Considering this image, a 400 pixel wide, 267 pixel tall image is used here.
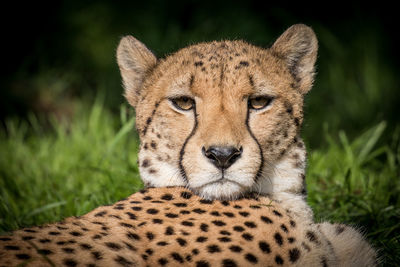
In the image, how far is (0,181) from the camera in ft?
13.4

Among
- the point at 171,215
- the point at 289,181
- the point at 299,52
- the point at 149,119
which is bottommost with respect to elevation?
the point at 171,215

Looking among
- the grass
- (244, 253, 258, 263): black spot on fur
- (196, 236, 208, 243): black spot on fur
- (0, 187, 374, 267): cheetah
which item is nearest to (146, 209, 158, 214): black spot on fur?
(0, 187, 374, 267): cheetah

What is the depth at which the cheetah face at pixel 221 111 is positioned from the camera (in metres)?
2.53

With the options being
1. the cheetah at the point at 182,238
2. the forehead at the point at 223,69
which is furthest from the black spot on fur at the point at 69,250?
the forehead at the point at 223,69

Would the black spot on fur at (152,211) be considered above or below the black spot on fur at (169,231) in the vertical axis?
above

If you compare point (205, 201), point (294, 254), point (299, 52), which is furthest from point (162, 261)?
point (299, 52)

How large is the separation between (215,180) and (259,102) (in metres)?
0.53

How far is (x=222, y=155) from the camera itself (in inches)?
96.0

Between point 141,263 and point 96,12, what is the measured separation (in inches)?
222

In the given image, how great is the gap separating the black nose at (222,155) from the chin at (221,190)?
0.10m

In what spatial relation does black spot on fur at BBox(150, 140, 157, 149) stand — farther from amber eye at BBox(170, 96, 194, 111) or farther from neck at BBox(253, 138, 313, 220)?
neck at BBox(253, 138, 313, 220)

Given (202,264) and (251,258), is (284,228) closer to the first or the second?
(251,258)

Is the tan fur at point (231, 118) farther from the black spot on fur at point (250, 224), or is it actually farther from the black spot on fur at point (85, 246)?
the black spot on fur at point (85, 246)

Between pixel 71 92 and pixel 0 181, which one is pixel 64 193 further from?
pixel 71 92
